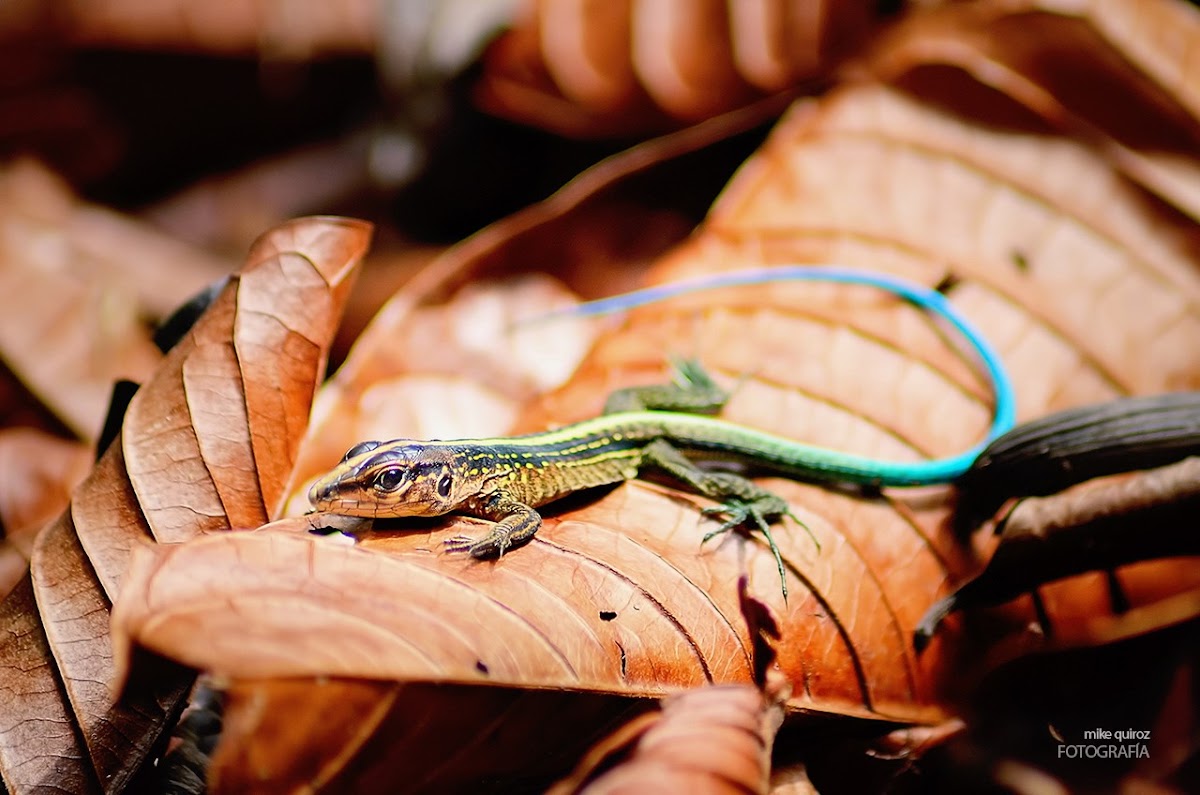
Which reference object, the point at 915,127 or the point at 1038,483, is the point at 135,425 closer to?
the point at 1038,483

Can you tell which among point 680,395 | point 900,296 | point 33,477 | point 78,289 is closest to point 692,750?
point 680,395

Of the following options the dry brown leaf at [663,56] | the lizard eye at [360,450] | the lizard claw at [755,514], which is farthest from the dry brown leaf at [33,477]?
the dry brown leaf at [663,56]

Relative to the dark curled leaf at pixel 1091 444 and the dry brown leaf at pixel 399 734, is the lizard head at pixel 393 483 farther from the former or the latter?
the dark curled leaf at pixel 1091 444

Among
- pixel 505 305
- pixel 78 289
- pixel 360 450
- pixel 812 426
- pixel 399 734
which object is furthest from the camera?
pixel 78 289

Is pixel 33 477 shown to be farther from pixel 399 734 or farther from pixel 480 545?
pixel 399 734

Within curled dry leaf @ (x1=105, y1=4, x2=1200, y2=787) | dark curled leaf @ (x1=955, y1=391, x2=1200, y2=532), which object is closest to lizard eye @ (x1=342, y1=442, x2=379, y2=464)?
curled dry leaf @ (x1=105, y1=4, x2=1200, y2=787)

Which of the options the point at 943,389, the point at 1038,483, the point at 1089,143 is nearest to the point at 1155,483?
the point at 1038,483
